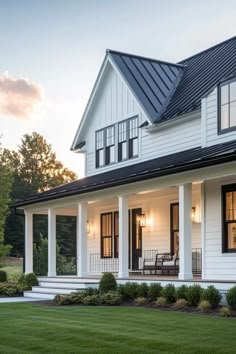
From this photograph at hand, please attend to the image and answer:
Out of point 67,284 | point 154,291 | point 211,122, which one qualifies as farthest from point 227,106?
point 67,284

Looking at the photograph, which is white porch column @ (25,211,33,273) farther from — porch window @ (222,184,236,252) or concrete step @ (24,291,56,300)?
porch window @ (222,184,236,252)

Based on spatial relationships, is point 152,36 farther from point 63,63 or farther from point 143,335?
point 143,335

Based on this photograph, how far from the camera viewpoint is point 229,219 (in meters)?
15.3

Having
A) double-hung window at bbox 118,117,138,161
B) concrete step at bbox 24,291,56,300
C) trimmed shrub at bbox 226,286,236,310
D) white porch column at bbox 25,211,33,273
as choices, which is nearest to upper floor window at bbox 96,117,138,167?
double-hung window at bbox 118,117,138,161

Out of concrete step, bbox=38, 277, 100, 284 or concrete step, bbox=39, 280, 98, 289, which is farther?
concrete step, bbox=38, 277, 100, 284

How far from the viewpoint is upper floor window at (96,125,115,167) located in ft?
73.7

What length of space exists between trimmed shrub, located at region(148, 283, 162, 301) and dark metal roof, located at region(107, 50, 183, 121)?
21.1 ft

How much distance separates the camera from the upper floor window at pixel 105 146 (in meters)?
22.5

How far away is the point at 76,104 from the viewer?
107 ft

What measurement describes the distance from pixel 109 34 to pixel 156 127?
533 cm

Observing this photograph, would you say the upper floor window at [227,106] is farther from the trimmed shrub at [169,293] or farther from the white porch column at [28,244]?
the white porch column at [28,244]

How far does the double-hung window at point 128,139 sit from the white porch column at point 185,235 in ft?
18.9

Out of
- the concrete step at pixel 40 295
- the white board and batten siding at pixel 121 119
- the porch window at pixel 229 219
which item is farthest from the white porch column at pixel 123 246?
the porch window at pixel 229 219

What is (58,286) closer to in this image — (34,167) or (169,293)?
(169,293)
